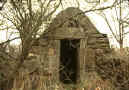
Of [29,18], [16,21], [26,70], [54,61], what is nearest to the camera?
[29,18]

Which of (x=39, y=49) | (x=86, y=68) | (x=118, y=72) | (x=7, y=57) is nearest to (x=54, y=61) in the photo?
(x=39, y=49)

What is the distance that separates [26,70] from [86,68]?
243 centimetres

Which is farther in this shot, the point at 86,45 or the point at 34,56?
the point at 86,45

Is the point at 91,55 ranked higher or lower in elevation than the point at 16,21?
lower

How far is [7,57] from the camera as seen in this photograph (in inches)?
155

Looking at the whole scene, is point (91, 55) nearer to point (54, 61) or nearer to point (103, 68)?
point (103, 68)

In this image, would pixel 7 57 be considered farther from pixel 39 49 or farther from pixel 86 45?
pixel 86 45

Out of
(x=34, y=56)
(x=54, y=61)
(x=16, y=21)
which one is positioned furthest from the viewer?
(x=54, y=61)

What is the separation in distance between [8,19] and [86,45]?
4219mm

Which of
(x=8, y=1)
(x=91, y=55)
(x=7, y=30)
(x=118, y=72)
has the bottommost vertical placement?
(x=118, y=72)

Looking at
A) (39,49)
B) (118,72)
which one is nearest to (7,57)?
(39,49)

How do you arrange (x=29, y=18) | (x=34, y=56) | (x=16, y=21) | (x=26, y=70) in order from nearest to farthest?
(x=29, y=18) < (x=16, y=21) < (x=26, y=70) < (x=34, y=56)

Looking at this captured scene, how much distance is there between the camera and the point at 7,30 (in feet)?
13.3

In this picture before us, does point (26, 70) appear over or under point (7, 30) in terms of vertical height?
under
